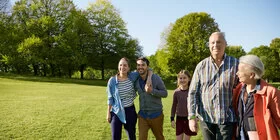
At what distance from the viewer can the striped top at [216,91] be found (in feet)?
12.6

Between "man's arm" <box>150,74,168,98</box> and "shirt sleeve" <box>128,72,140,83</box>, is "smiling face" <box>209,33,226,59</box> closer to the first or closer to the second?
"man's arm" <box>150,74,168,98</box>

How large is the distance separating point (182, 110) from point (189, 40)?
36.6 meters

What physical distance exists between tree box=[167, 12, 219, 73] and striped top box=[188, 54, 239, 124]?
35740mm

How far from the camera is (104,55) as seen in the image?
150 ft

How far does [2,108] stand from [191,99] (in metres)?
11.0

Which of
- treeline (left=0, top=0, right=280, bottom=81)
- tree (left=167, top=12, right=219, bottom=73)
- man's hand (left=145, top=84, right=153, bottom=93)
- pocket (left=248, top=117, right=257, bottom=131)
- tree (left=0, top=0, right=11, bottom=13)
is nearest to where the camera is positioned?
pocket (left=248, top=117, right=257, bottom=131)

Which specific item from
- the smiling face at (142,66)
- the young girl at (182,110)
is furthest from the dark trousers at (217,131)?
the smiling face at (142,66)

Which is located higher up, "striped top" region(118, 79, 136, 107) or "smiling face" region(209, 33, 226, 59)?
"smiling face" region(209, 33, 226, 59)

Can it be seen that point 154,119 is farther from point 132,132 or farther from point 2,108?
point 2,108

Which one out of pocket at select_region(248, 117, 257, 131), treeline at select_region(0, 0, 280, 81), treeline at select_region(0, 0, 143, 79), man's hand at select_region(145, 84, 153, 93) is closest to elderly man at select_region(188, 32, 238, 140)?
pocket at select_region(248, 117, 257, 131)

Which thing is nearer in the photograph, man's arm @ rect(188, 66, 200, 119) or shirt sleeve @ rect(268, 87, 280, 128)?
shirt sleeve @ rect(268, 87, 280, 128)

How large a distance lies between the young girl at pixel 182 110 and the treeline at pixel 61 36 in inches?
1356

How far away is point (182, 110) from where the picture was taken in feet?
19.3

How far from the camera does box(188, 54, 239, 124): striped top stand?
3.84 metres
